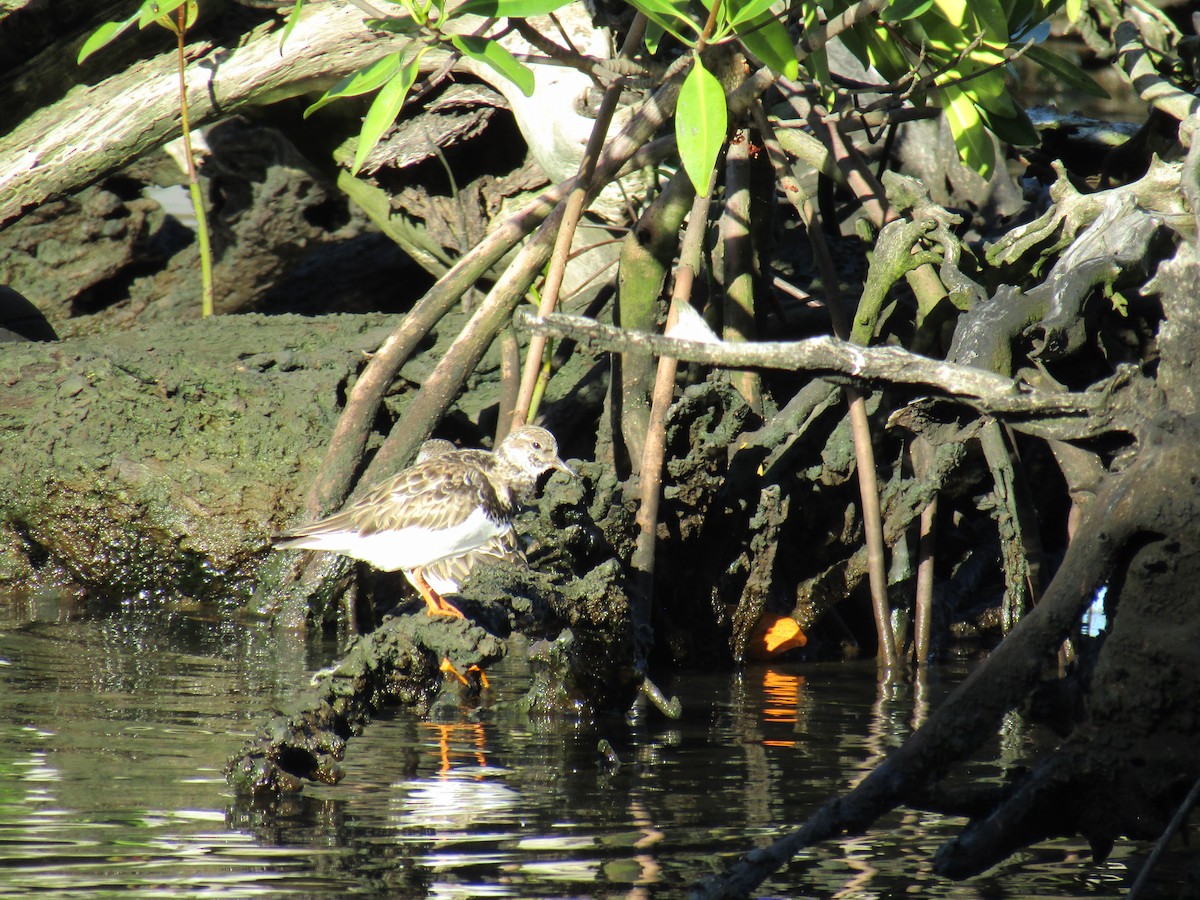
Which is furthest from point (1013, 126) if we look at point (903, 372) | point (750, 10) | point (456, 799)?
point (456, 799)

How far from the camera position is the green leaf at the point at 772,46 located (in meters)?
3.57

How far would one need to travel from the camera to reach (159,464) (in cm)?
696

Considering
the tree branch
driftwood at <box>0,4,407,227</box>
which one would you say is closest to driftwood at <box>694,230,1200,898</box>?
the tree branch

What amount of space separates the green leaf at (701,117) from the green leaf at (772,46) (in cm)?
35

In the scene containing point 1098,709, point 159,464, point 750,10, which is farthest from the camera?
point 159,464

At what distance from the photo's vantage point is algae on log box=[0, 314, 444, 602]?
6.87 meters

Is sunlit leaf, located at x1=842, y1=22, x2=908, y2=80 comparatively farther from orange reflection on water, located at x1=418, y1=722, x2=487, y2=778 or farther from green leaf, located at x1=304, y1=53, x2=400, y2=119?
orange reflection on water, located at x1=418, y1=722, x2=487, y2=778

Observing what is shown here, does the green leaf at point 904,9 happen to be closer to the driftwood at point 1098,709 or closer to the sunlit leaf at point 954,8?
the sunlit leaf at point 954,8

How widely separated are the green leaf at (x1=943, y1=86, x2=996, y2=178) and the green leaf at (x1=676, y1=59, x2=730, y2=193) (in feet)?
8.17

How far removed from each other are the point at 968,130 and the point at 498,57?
2763 millimetres

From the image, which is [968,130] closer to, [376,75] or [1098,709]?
[376,75]

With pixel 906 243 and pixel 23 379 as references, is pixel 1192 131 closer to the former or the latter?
pixel 906 243

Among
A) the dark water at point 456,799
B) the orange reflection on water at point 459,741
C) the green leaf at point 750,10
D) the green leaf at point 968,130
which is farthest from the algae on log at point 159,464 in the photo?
the green leaf at point 750,10

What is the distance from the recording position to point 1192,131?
5156 millimetres
